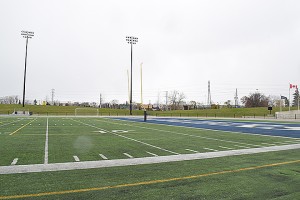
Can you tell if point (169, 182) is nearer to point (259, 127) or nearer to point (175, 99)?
point (259, 127)

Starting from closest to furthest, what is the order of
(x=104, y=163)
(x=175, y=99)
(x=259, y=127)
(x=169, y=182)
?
(x=169, y=182)
(x=104, y=163)
(x=259, y=127)
(x=175, y=99)

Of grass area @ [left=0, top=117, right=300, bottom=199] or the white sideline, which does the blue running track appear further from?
grass area @ [left=0, top=117, right=300, bottom=199]

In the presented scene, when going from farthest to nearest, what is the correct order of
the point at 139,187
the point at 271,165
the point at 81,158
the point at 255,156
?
the point at 255,156 → the point at 81,158 → the point at 271,165 → the point at 139,187

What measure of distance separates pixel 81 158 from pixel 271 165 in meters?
5.66

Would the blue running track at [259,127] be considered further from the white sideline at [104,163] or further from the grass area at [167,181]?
the grass area at [167,181]

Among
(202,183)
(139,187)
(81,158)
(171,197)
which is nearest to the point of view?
(171,197)

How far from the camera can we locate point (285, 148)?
11.1 m

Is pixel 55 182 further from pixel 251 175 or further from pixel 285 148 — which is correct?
pixel 285 148

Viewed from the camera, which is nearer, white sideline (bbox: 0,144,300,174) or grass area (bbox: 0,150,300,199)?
grass area (bbox: 0,150,300,199)

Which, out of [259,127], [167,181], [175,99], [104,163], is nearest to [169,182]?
[167,181]

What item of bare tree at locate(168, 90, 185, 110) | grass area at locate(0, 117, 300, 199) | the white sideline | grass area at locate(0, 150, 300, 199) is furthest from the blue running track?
bare tree at locate(168, 90, 185, 110)

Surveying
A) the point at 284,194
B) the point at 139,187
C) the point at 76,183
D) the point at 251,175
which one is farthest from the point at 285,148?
the point at 76,183

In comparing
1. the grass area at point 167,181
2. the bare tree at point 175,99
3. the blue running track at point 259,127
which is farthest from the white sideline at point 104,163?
the bare tree at point 175,99

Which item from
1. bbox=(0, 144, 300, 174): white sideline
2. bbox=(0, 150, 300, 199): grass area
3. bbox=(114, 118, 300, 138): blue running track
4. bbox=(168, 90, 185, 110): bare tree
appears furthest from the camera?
bbox=(168, 90, 185, 110): bare tree
